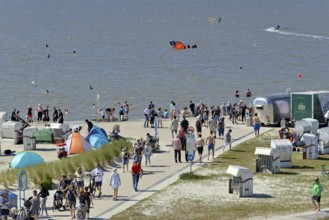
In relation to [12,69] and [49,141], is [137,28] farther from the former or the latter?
[49,141]

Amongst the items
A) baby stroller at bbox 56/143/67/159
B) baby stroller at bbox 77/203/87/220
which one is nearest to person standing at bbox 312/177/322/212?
baby stroller at bbox 77/203/87/220

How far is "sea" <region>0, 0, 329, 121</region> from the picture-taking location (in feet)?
232

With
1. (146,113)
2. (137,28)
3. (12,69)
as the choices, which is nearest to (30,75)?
(12,69)

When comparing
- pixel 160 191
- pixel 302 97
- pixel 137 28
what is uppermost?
pixel 137 28

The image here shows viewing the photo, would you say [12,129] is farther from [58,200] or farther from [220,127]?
→ [58,200]

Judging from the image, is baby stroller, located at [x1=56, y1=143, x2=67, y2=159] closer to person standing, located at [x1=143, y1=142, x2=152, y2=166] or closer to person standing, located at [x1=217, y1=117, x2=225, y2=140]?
person standing, located at [x1=143, y1=142, x2=152, y2=166]

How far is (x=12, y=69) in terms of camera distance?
92.3 m

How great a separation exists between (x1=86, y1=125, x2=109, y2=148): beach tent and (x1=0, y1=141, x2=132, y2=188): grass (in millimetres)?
1805

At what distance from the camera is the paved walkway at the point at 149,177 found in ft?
93.2

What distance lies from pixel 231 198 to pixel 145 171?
18.3 ft

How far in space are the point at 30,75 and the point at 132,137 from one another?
44836 millimetres

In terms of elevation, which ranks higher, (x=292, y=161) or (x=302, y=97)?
(x=302, y=97)

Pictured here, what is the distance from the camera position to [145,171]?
34.8 meters

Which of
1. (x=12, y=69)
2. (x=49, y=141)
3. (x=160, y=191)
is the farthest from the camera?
(x=12, y=69)
